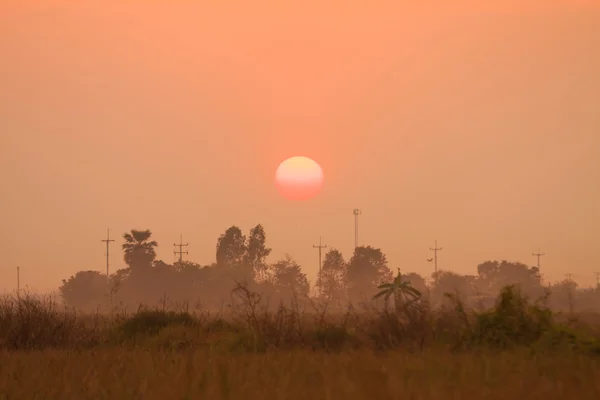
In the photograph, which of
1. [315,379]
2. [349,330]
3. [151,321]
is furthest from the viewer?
[151,321]

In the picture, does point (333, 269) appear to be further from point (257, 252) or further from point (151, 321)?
point (151, 321)

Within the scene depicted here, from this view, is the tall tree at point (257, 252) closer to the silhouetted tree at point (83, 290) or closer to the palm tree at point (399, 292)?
the silhouetted tree at point (83, 290)

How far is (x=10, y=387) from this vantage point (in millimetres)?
8531

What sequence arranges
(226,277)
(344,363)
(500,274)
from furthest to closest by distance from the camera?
1. (500,274)
2. (226,277)
3. (344,363)

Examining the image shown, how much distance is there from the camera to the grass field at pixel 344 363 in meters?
7.43

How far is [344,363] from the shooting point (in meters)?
10.8

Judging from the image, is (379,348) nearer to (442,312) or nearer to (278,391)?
(442,312)

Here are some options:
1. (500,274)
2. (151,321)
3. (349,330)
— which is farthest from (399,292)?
(500,274)

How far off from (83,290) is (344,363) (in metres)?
113

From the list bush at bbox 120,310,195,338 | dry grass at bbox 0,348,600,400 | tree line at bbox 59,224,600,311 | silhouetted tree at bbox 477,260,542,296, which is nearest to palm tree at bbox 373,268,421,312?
bush at bbox 120,310,195,338

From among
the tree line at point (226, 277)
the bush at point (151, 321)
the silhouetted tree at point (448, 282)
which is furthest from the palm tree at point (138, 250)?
the bush at point (151, 321)

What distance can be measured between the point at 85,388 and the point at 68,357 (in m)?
5.16

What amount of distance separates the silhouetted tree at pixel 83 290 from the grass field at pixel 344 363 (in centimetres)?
10002

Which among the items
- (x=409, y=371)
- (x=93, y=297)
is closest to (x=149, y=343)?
(x=409, y=371)
